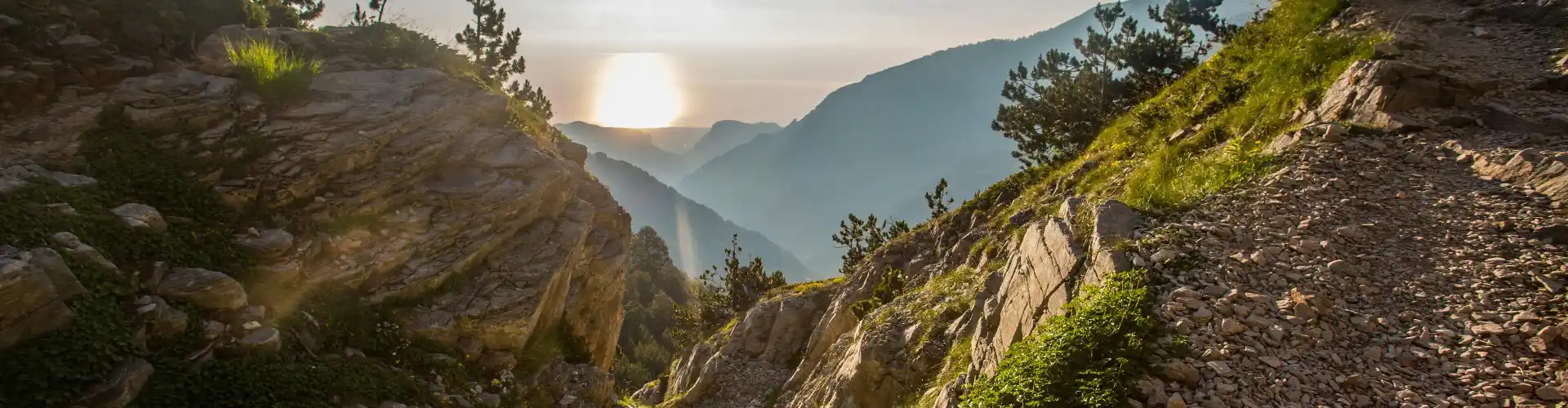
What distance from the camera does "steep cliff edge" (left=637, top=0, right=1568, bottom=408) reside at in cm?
635

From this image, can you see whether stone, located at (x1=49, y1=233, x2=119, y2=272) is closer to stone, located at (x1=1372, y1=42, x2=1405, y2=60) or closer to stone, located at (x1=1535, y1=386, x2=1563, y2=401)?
stone, located at (x1=1535, y1=386, x2=1563, y2=401)

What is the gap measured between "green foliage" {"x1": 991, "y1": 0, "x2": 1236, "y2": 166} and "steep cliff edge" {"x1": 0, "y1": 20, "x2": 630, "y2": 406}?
67.5ft

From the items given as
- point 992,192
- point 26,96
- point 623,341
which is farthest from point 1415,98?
point 623,341

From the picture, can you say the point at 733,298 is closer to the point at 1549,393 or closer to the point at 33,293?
the point at 33,293

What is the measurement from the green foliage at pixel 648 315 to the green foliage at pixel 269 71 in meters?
24.1

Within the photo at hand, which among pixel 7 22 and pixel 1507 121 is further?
pixel 7 22

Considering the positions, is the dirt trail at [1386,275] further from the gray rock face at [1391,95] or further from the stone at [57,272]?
the stone at [57,272]

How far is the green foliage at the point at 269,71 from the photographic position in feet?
40.1

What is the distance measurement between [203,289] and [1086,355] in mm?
11758

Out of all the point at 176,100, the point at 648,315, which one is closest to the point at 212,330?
the point at 176,100

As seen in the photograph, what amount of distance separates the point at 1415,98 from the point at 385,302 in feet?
61.8

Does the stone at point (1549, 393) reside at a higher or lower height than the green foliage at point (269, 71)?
lower

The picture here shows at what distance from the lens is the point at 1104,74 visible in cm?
3447

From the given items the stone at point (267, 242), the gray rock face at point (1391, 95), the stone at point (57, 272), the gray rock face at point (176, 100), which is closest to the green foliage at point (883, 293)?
the gray rock face at point (1391, 95)
